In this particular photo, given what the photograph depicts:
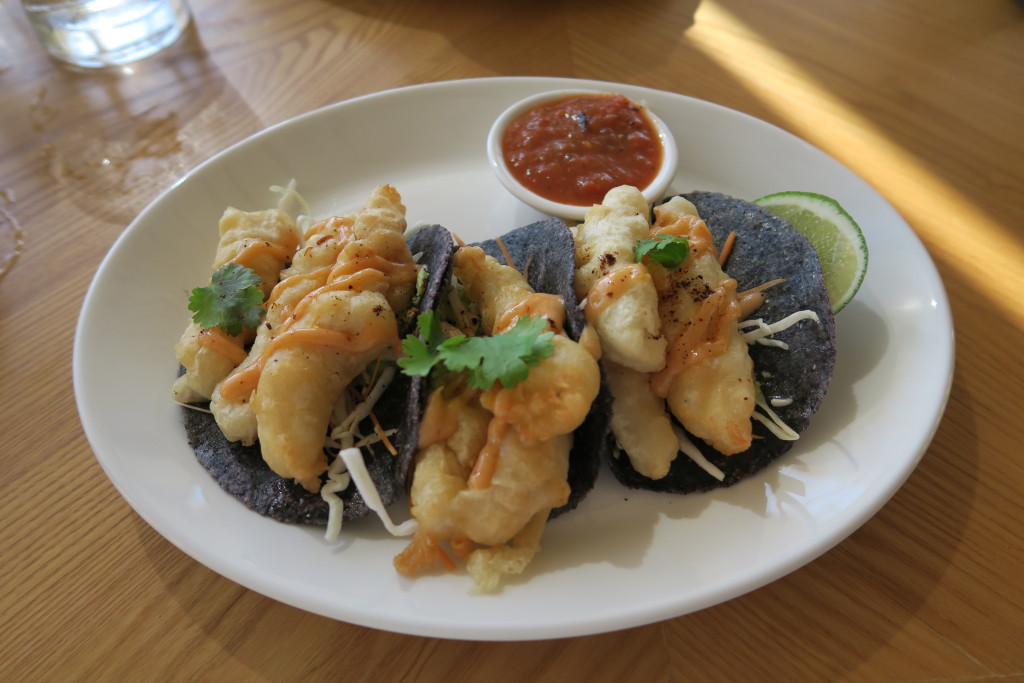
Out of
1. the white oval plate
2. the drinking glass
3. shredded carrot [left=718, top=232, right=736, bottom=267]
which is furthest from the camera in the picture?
the drinking glass

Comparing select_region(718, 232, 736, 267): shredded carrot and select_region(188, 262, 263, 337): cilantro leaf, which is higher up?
select_region(188, 262, 263, 337): cilantro leaf

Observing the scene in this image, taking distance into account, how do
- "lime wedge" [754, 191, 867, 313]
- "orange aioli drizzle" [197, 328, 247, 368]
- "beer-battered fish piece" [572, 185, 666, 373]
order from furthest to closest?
"lime wedge" [754, 191, 867, 313] → "orange aioli drizzle" [197, 328, 247, 368] → "beer-battered fish piece" [572, 185, 666, 373]

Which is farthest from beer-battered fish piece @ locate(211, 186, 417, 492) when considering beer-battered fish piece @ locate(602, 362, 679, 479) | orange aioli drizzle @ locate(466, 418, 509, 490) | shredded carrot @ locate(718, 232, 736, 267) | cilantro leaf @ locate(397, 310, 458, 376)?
shredded carrot @ locate(718, 232, 736, 267)

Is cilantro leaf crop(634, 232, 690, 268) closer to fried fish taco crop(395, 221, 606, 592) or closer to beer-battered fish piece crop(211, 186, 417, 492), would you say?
fried fish taco crop(395, 221, 606, 592)

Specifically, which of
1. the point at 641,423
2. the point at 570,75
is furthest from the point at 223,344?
the point at 570,75

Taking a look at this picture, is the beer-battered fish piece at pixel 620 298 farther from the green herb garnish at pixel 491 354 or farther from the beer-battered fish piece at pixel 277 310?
the beer-battered fish piece at pixel 277 310

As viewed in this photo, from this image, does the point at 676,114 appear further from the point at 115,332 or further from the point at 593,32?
the point at 115,332

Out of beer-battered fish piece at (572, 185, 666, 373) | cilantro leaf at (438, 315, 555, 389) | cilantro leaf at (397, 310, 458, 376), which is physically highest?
cilantro leaf at (438, 315, 555, 389)

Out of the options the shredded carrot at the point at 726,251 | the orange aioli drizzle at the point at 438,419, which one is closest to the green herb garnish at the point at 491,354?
the orange aioli drizzle at the point at 438,419
